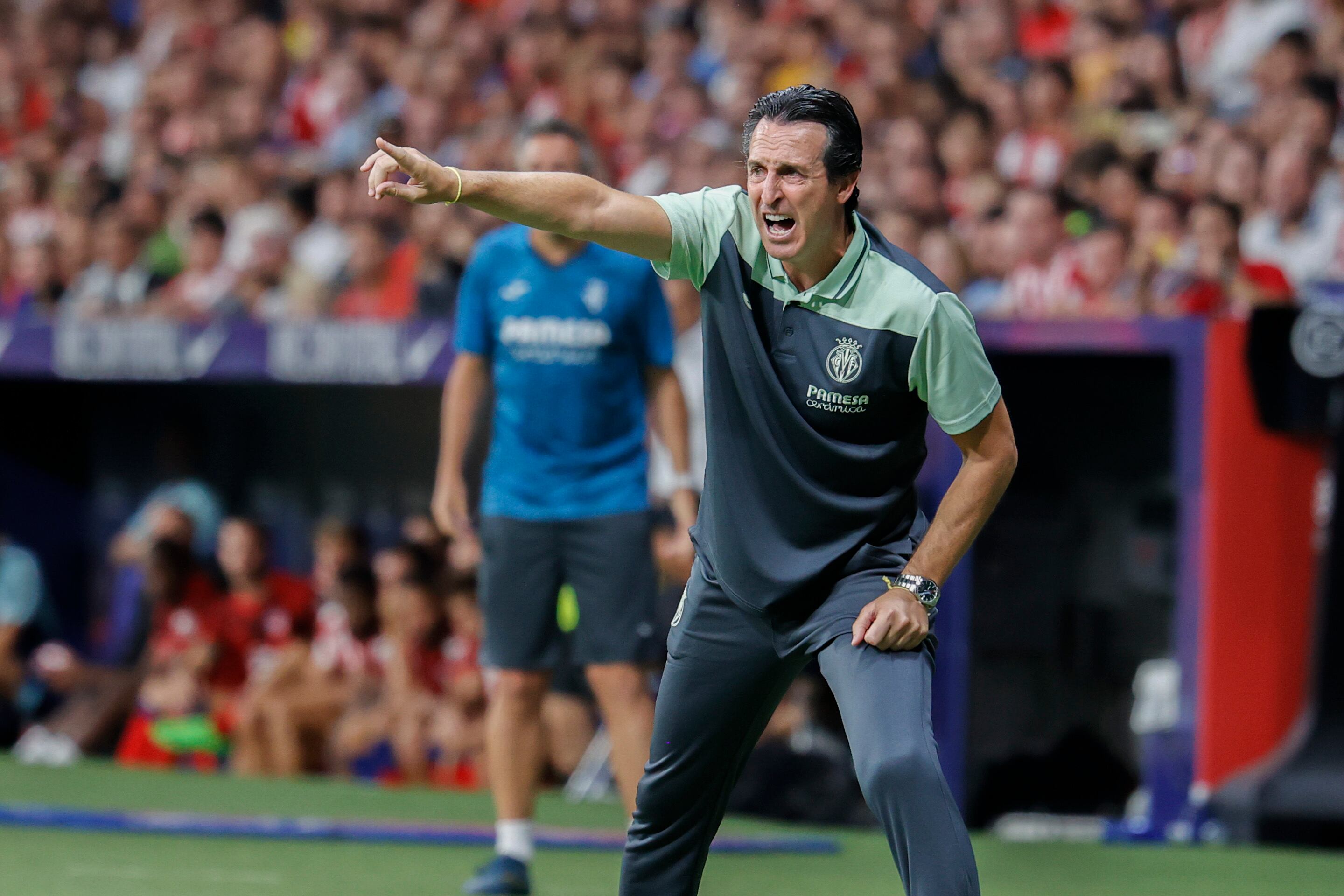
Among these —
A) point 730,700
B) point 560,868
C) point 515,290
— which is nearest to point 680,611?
point 730,700

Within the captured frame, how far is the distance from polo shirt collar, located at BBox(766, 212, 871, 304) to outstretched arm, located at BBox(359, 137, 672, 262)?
0.23m

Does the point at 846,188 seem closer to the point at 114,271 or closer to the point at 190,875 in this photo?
the point at 190,875

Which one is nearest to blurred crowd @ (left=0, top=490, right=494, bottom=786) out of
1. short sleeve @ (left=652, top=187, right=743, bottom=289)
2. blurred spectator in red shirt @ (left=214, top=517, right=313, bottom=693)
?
blurred spectator in red shirt @ (left=214, top=517, right=313, bottom=693)

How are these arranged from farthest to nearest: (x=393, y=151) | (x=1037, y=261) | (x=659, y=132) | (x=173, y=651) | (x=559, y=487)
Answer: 1. (x=659, y=132)
2. (x=173, y=651)
3. (x=1037, y=261)
4. (x=559, y=487)
5. (x=393, y=151)

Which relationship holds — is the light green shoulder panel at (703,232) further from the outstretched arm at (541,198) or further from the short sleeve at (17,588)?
the short sleeve at (17,588)

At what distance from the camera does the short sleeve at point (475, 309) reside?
6.04 m

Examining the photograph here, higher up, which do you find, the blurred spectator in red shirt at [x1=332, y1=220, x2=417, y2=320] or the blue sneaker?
the blurred spectator in red shirt at [x1=332, y1=220, x2=417, y2=320]

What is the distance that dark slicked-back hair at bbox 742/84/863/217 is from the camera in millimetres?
3701

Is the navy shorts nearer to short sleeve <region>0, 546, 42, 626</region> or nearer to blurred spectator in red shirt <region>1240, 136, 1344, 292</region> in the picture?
blurred spectator in red shirt <region>1240, 136, 1344, 292</region>

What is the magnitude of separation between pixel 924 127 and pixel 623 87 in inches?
97.3

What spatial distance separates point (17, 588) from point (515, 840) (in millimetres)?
5991

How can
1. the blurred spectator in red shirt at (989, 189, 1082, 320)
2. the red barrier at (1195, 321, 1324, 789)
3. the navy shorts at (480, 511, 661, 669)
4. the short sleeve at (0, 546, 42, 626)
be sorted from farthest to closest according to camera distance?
the short sleeve at (0, 546, 42, 626)
the blurred spectator in red shirt at (989, 189, 1082, 320)
the red barrier at (1195, 321, 1324, 789)
the navy shorts at (480, 511, 661, 669)

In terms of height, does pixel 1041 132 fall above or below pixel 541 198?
above

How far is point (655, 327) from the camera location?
6.07 metres
